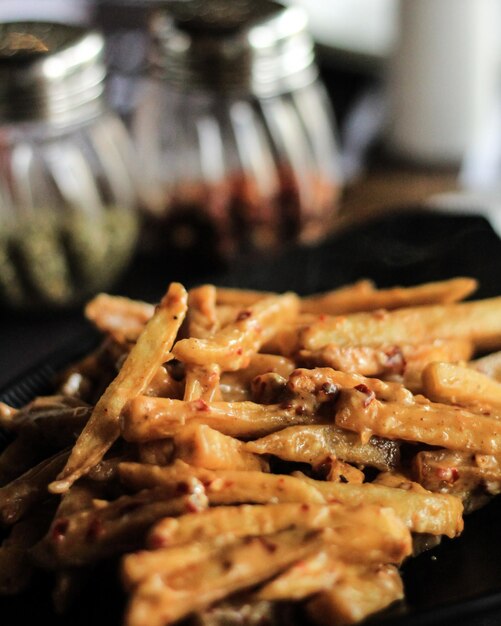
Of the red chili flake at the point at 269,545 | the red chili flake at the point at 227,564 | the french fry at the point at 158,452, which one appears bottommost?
the red chili flake at the point at 269,545

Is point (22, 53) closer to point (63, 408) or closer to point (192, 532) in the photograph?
point (63, 408)

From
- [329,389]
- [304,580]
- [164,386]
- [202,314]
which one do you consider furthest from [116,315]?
[304,580]

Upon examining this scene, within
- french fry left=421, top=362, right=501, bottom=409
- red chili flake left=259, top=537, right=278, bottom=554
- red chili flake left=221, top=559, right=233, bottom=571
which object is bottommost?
french fry left=421, top=362, right=501, bottom=409

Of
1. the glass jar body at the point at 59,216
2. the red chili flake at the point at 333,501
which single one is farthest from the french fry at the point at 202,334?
the glass jar body at the point at 59,216

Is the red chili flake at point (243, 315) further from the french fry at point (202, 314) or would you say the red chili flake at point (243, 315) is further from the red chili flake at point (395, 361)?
the red chili flake at point (395, 361)

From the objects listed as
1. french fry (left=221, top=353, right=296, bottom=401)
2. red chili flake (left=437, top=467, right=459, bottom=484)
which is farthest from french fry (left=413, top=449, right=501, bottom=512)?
french fry (left=221, top=353, right=296, bottom=401)

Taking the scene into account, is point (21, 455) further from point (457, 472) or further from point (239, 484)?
point (457, 472)

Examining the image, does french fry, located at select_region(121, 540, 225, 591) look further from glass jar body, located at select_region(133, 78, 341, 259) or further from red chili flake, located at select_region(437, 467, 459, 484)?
glass jar body, located at select_region(133, 78, 341, 259)
